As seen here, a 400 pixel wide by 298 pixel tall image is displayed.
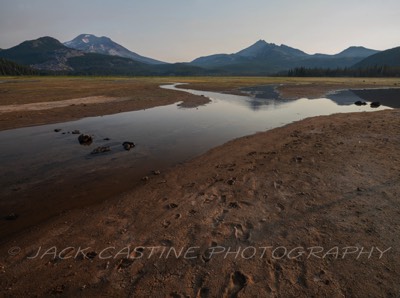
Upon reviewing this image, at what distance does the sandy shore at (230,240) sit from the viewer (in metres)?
6.47

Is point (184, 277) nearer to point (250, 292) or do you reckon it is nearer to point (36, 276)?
point (250, 292)

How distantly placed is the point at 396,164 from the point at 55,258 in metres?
15.3

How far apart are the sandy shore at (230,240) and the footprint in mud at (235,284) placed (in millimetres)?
25

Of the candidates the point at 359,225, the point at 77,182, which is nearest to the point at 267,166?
the point at 359,225

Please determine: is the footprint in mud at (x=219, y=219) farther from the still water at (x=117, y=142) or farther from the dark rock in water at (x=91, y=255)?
the still water at (x=117, y=142)

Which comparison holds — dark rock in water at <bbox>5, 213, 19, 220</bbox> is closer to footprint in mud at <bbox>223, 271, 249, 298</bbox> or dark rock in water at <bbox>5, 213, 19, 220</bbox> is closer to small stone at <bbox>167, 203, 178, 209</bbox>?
small stone at <bbox>167, 203, 178, 209</bbox>

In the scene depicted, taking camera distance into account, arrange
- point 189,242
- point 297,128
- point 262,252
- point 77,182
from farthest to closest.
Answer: point 297,128
point 77,182
point 189,242
point 262,252

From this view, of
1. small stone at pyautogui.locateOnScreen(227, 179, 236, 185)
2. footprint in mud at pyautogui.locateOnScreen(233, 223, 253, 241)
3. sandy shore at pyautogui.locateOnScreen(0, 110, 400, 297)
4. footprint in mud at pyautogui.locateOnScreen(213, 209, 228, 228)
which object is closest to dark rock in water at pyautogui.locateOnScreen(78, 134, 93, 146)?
sandy shore at pyautogui.locateOnScreen(0, 110, 400, 297)

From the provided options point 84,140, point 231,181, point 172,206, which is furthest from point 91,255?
point 84,140

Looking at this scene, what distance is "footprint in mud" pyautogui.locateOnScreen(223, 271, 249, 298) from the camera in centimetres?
623

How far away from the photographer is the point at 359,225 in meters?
8.59

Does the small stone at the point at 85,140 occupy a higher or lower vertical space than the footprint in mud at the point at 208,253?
lower

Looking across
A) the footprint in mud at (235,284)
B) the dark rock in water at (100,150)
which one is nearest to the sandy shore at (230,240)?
the footprint in mud at (235,284)

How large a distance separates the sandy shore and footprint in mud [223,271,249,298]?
2cm
